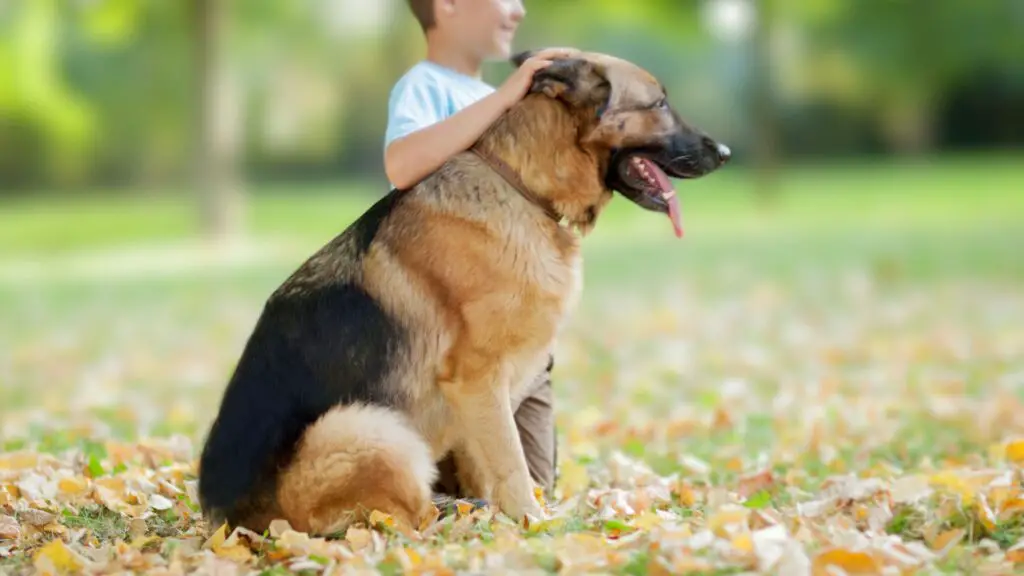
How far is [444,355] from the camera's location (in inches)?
166

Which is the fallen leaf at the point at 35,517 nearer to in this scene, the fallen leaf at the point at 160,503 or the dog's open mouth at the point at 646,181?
the fallen leaf at the point at 160,503

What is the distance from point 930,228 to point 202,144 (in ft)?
39.1

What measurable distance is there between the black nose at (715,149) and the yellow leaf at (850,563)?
1.42 meters

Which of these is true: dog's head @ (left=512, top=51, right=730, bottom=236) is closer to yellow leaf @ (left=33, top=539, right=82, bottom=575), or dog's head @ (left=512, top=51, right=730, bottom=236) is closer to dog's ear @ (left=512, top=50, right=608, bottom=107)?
A: dog's ear @ (left=512, top=50, right=608, bottom=107)

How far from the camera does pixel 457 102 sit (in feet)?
16.3

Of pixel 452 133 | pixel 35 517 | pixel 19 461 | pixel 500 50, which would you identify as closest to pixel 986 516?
pixel 452 133

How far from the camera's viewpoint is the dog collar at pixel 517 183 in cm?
436

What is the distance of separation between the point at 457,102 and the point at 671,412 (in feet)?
10.9

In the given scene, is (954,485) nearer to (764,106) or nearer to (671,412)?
(671,412)

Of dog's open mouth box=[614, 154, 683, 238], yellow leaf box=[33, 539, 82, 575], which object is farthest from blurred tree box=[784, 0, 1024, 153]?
yellow leaf box=[33, 539, 82, 575]

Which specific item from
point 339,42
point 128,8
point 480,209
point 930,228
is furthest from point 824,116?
point 480,209

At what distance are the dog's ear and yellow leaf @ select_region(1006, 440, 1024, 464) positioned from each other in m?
2.61

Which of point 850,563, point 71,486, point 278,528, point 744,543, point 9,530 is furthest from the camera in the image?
point 71,486

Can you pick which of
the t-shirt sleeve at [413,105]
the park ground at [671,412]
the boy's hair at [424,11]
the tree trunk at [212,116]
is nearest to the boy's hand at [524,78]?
the t-shirt sleeve at [413,105]
